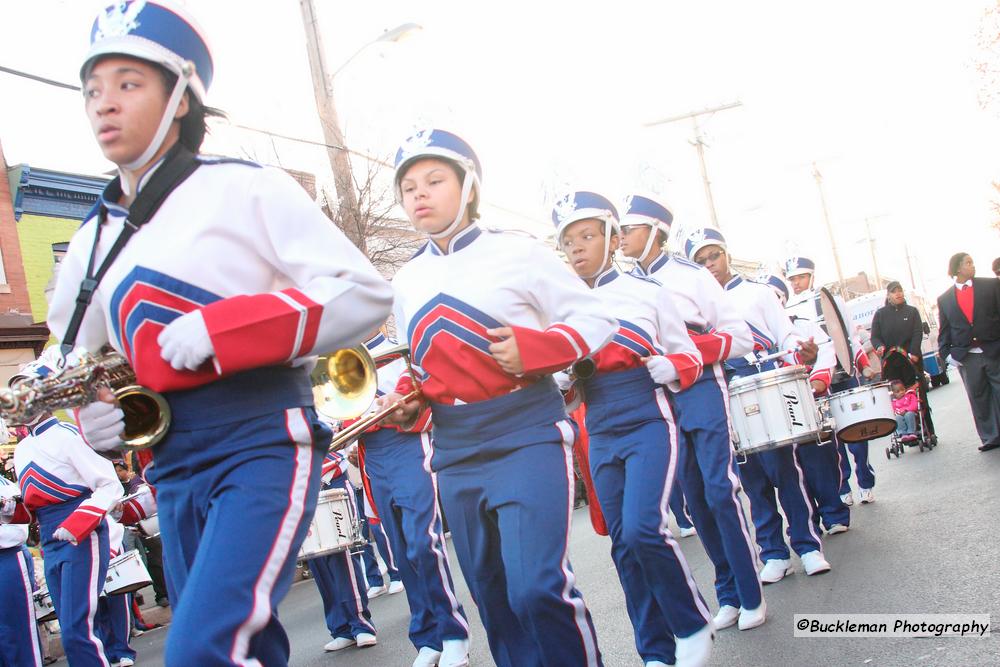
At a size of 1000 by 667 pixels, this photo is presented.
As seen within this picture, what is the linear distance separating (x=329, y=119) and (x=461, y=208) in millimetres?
11862

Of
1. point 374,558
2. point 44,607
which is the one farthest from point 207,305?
point 374,558

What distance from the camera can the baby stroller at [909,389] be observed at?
1527 centimetres

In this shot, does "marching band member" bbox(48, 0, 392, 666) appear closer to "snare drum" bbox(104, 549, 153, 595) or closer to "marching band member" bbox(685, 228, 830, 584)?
"marching band member" bbox(685, 228, 830, 584)

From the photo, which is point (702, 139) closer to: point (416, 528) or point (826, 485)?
point (826, 485)

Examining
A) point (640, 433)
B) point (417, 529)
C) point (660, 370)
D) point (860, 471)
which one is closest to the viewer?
point (640, 433)

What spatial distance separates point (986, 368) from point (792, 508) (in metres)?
6.55

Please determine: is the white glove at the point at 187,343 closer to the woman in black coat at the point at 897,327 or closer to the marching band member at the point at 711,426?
the marching band member at the point at 711,426

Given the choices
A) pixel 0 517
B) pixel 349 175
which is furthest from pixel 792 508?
pixel 349 175

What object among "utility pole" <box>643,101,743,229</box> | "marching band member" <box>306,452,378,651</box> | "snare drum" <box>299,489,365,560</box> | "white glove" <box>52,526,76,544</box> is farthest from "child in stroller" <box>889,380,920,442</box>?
"utility pole" <box>643,101,743,229</box>

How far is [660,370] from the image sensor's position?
5.86 meters

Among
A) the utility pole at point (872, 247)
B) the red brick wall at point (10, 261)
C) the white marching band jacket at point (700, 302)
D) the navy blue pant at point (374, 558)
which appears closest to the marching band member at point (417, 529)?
the white marching band jacket at point (700, 302)

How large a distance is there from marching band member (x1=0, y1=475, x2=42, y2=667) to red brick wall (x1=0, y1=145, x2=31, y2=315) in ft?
56.7

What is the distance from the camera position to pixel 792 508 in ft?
27.3

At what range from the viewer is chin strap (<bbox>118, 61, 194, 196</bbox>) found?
3301 millimetres
